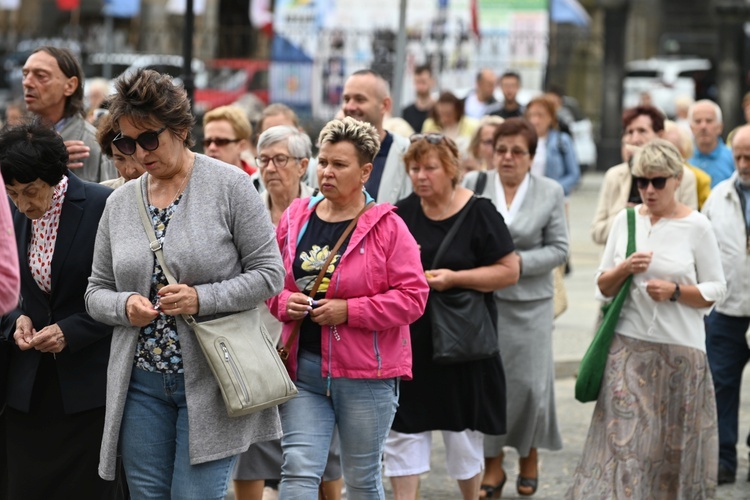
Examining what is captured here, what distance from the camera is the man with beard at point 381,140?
7.39m

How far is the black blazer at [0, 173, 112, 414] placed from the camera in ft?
17.7

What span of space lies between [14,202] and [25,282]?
1.10 feet

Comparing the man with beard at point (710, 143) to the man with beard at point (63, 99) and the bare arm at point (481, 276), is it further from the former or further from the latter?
the man with beard at point (63, 99)

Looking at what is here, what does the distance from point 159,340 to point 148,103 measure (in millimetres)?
824

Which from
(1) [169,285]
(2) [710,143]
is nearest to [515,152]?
(2) [710,143]

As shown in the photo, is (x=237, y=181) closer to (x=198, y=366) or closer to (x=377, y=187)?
(x=198, y=366)

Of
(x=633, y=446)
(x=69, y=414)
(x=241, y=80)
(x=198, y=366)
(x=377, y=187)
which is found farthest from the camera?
(x=241, y=80)

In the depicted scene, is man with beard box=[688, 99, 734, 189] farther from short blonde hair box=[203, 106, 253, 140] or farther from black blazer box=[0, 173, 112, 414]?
black blazer box=[0, 173, 112, 414]

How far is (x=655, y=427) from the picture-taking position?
6789 millimetres

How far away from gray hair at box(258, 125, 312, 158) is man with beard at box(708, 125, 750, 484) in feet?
8.52

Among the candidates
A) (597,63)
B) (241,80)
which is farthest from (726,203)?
(597,63)

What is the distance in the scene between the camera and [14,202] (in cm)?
553

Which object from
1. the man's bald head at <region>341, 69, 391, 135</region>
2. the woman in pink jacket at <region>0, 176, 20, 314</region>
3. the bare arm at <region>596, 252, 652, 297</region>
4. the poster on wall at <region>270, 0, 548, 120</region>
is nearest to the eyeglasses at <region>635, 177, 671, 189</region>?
the bare arm at <region>596, 252, 652, 297</region>

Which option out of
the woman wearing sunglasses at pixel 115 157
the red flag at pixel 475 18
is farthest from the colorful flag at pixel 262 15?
the woman wearing sunglasses at pixel 115 157
